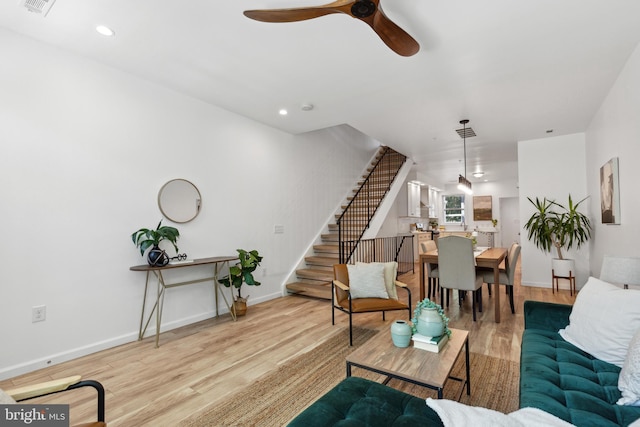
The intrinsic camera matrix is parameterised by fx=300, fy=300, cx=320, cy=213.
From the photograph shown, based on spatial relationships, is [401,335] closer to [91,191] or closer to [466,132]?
[91,191]

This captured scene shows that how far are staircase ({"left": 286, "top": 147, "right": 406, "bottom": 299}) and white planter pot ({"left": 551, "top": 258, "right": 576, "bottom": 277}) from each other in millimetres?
3273

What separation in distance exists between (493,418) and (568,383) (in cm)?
71

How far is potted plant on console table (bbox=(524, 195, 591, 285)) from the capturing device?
5.02 meters

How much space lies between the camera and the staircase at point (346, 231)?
202 inches

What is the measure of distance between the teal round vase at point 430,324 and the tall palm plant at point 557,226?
447 centimetres

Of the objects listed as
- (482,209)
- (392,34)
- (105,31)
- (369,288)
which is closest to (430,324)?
(369,288)

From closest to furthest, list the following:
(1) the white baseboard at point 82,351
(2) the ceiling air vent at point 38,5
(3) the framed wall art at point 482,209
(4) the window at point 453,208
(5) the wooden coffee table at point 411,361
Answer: (5) the wooden coffee table at point 411,361
(2) the ceiling air vent at point 38,5
(1) the white baseboard at point 82,351
(3) the framed wall art at point 482,209
(4) the window at point 453,208

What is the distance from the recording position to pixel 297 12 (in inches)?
76.3

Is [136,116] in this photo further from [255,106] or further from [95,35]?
[255,106]

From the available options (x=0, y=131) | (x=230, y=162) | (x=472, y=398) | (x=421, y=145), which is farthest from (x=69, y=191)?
(x=421, y=145)

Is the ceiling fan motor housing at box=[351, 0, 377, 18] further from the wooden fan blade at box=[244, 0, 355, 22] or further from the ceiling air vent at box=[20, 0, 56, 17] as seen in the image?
the ceiling air vent at box=[20, 0, 56, 17]

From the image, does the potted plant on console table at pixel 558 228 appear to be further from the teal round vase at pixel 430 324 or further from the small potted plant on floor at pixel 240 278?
the small potted plant on floor at pixel 240 278

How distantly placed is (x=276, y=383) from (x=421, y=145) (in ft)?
17.3

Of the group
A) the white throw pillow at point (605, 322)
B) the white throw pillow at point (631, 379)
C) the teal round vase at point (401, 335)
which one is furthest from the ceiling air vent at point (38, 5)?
the white throw pillow at point (605, 322)
